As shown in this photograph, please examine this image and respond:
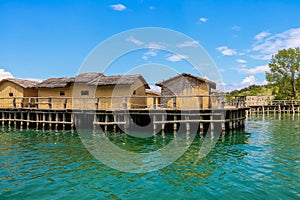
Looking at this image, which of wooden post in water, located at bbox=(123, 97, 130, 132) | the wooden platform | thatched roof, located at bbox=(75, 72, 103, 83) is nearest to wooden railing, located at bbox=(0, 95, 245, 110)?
wooden post in water, located at bbox=(123, 97, 130, 132)

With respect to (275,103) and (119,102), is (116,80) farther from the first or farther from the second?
(275,103)

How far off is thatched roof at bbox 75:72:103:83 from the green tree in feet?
153

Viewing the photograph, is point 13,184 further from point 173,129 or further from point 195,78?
point 195,78

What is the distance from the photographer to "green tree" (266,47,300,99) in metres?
56.8

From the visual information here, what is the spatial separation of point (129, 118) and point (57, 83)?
10385mm

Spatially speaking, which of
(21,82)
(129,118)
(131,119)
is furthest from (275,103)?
(21,82)

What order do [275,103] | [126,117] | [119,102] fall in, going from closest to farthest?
[126,117]
[119,102]
[275,103]

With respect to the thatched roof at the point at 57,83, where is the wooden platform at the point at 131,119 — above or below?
below

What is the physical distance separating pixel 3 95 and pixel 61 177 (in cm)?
2602

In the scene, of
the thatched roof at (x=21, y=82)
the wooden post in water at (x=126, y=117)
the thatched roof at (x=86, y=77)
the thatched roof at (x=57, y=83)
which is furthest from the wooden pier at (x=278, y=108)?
the thatched roof at (x=21, y=82)

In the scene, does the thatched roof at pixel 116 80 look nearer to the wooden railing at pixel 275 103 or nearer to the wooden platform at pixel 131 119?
→ the wooden platform at pixel 131 119

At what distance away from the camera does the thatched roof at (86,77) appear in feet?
90.5

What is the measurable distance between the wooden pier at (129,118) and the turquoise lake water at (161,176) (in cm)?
517

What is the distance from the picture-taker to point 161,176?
10.3 metres
